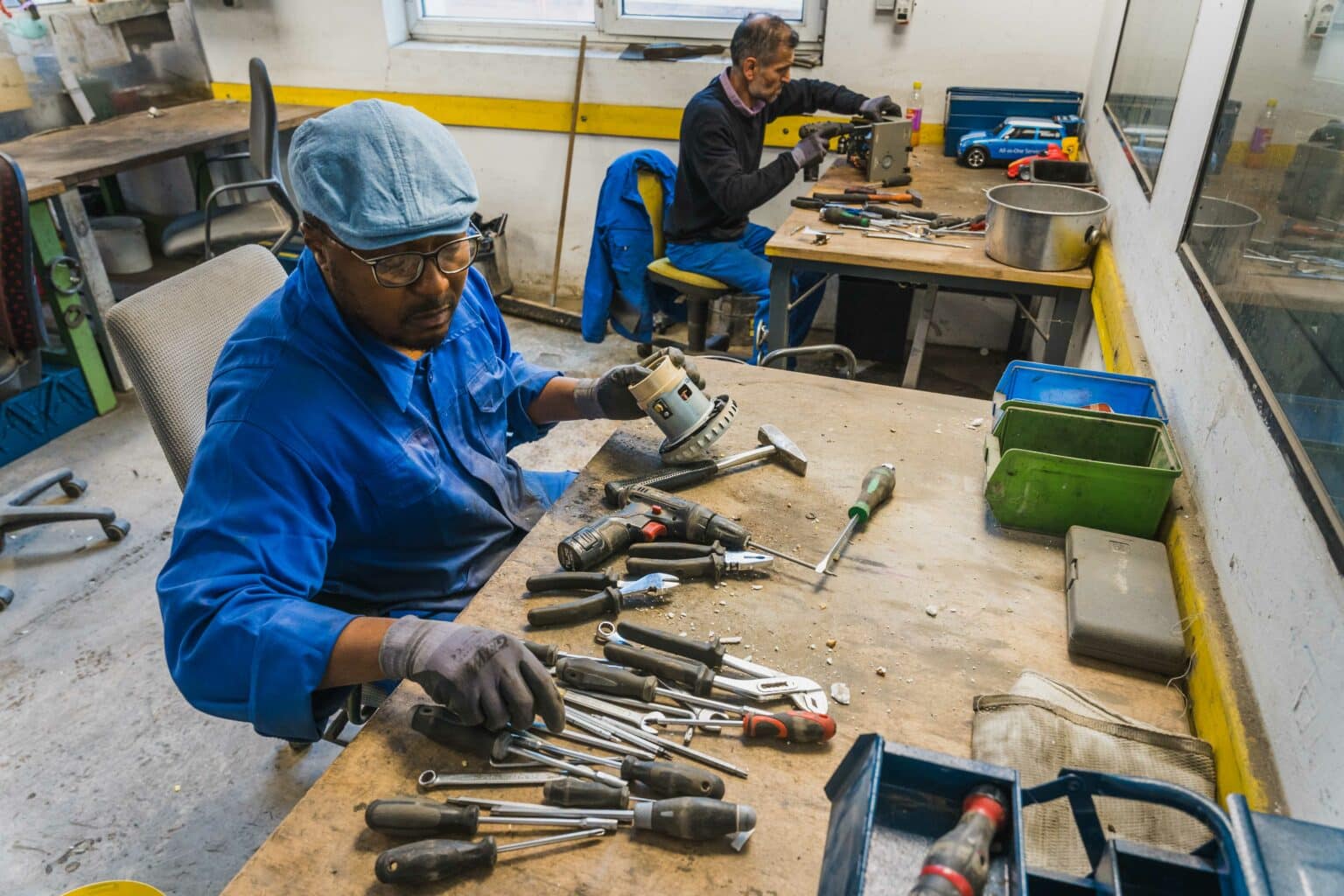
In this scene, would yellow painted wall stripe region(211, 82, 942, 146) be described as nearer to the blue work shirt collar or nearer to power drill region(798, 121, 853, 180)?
power drill region(798, 121, 853, 180)

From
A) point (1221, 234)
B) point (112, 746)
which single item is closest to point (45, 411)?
point (112, 746)

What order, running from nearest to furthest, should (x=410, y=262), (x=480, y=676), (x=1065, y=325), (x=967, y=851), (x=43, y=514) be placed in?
(x=967, y=851) < (x=480, y=676) < (x=410, y=262) < (x=1065, y=325) < (x=43, y=514)

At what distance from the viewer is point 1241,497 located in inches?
42.3

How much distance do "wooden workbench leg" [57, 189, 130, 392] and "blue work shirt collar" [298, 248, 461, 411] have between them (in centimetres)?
228

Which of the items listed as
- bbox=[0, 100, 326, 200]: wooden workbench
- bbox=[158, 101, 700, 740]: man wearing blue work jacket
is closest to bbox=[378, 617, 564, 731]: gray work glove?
bbox=[158, 101, 700, 740]: man wearing blue work jacket

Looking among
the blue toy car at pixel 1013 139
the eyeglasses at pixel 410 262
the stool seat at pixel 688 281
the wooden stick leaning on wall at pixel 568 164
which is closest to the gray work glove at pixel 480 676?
the eyeglasses at pixel 410 262

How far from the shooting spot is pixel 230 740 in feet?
6.54

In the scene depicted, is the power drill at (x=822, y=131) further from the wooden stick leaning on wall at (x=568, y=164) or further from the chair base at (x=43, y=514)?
the chair base at (x=43, y=514)

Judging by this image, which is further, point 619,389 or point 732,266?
point 732,266

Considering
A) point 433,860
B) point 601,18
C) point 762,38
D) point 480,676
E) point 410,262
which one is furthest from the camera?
point 601,18

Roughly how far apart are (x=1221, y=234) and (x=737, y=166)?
1.99 meters

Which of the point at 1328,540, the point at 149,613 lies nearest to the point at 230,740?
the point at 149,613

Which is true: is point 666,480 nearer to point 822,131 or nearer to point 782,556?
point 782,556

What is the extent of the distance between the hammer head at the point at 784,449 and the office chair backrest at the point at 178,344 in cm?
91
